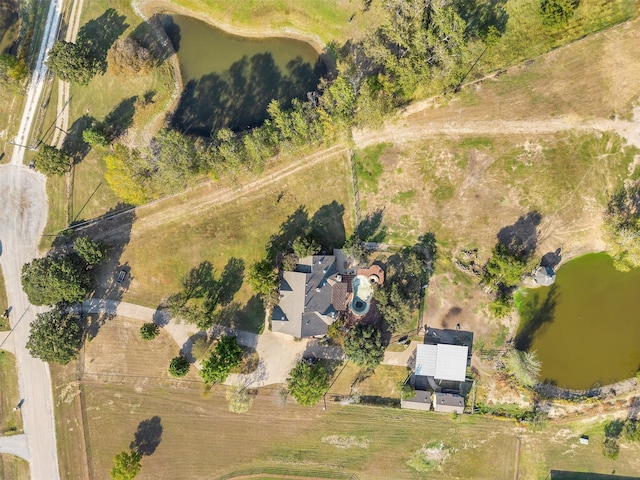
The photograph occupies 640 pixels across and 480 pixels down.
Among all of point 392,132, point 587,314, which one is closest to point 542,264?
point 587,314

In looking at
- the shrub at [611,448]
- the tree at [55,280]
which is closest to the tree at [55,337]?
the tree at [55,280]

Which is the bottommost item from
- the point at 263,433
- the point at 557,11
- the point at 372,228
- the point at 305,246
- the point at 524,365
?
the point at 263,433

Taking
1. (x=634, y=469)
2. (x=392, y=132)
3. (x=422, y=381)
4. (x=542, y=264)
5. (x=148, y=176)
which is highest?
(x=392, y=132)

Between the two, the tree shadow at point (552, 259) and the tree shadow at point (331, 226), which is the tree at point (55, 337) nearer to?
the tree shadow at point (331, 226)

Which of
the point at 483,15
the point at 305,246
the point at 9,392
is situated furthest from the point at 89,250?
the point at 483,15

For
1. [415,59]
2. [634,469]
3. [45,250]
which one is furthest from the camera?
[45,250]

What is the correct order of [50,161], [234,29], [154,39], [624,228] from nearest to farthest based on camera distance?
[624,228], [50,161], [234,29], [154,39]

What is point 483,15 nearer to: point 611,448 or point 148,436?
point 611,448

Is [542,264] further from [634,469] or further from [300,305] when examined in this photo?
[300,305]
